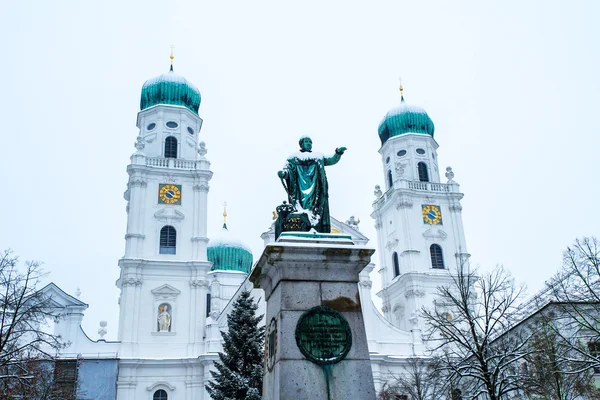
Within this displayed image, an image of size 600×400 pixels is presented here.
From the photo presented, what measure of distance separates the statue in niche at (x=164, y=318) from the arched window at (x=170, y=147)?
35.3 feet

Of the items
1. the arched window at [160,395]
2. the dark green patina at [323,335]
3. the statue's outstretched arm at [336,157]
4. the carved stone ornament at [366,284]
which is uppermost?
the carved stone ornament at [366,284]

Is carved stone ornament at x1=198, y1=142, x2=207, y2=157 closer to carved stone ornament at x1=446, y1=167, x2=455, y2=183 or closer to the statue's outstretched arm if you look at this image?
carved stone ornament at x1=446, y1=167, x2=455, y2=183

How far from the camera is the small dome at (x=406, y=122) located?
50000 mm

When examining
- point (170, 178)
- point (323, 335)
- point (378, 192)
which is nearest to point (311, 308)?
point (323, 335)

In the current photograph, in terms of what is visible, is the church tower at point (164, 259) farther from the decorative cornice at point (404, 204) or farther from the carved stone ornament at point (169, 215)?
the decorative cornice at point (404, 204)

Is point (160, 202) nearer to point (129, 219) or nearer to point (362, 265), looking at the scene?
point (129, 219)

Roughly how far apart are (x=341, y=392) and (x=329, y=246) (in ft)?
5.88

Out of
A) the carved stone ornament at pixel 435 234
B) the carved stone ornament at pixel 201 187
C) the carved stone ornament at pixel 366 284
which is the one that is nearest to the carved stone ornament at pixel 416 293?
the carved stone ornament at pixel 366 284

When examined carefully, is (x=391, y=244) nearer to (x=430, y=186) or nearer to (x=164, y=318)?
(x=430, y=186)

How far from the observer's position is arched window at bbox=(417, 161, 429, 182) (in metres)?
48.3

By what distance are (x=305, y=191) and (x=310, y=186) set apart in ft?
0.34

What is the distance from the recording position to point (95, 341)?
3697 cm

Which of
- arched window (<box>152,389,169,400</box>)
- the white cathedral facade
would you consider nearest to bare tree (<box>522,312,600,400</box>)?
the white cathedral facade

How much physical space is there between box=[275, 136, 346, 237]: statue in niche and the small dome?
137ft
